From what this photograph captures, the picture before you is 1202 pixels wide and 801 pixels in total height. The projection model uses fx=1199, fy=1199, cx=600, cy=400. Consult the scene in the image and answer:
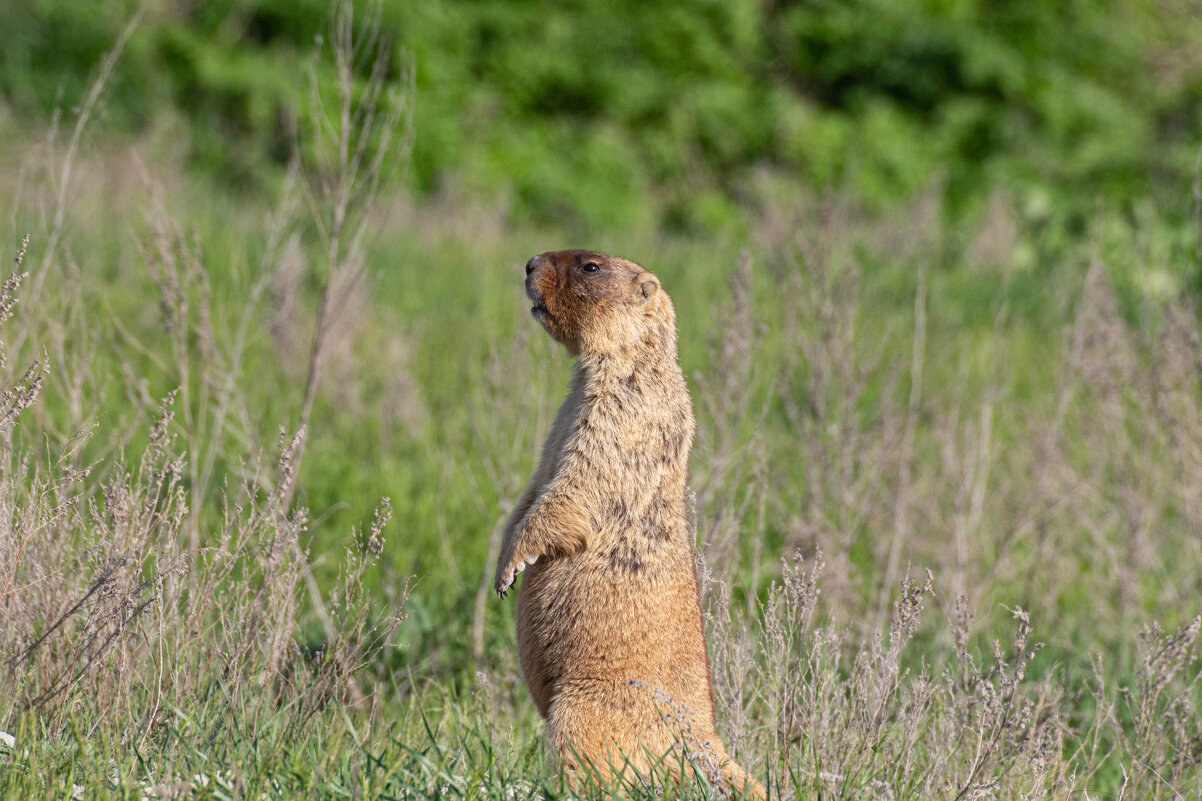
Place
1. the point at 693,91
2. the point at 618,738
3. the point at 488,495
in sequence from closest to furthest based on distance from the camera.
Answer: the point at 618,738, the point at 488,495, the point at 693,91

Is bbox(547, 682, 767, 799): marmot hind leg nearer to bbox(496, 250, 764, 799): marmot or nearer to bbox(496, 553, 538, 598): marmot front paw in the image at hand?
bbox(496, 250, 764, 799): marmot

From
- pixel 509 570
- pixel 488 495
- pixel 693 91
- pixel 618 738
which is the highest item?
pixel 693 91

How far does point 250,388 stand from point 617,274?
12.3ft

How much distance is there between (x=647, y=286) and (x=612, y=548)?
902 mm

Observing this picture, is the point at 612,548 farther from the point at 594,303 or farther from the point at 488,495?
the point at 488,495

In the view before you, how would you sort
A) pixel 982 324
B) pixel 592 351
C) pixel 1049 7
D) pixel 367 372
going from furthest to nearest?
pixel 1049 7 < pixel 982 324 < pixel 367 372 < pixel 592 351

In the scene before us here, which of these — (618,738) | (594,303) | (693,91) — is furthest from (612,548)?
(693,91)

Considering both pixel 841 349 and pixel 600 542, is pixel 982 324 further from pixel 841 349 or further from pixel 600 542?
pixel 600 542

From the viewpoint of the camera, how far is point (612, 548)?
12.0 ft

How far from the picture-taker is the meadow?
3424mm

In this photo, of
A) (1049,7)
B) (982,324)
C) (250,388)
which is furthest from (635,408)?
(1049,7)

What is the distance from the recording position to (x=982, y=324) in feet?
30.5

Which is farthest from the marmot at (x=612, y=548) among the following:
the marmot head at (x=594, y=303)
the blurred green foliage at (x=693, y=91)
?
the blurred green foliage at (x=693, y=91)

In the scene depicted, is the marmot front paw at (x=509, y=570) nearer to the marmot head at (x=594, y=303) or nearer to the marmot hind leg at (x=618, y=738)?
the marmot hind leg at (x=618, y=738)
